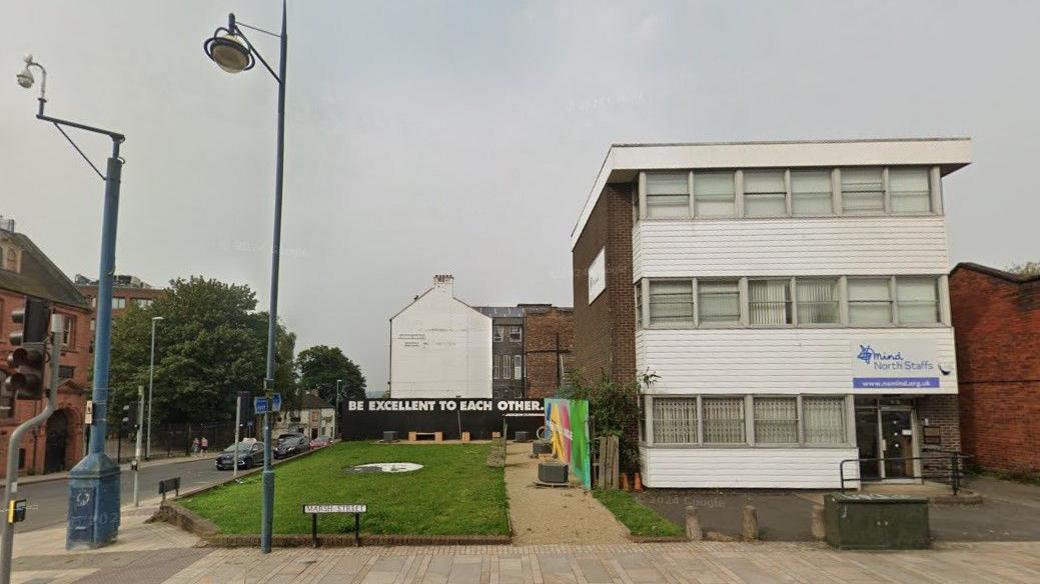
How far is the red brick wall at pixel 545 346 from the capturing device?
4984 cm

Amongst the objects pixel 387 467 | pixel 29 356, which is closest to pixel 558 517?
pixel 29 356

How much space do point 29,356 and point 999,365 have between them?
23.4 metres

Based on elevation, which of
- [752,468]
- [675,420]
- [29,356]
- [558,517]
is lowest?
[558,517]

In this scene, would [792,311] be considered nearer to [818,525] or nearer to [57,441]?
[818,525]

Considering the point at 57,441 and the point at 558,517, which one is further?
the point at 57,441

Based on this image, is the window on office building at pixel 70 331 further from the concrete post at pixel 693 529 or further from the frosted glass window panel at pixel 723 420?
the concrete post at pixel 693 529

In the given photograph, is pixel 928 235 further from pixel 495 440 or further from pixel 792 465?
pixel 495 440

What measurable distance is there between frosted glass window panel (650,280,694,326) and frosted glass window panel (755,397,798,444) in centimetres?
301

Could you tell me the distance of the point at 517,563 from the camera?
10289 mm

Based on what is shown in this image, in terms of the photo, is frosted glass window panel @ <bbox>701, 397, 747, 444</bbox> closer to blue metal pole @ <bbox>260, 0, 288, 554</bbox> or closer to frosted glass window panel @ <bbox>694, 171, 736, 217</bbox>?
frosted glass window panel @ <bbox>694, 171, 736, 217</bbox>

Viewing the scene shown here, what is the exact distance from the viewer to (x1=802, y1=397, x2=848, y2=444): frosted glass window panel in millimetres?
16750

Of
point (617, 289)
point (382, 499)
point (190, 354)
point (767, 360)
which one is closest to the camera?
point (382, 499)

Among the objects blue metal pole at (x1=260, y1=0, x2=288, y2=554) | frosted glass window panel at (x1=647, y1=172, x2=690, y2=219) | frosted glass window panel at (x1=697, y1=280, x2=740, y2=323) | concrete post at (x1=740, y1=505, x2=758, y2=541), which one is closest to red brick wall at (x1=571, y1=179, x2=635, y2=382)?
frosted glass window panel at (x1=647, y1=172, x2=690, y2=219)

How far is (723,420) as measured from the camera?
16.9 meters
